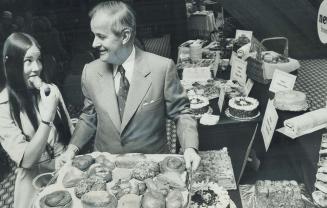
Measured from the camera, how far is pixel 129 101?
96.7 inches

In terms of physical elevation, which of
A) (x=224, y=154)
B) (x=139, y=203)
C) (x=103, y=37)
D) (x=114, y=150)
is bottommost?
(x=224, y=154)

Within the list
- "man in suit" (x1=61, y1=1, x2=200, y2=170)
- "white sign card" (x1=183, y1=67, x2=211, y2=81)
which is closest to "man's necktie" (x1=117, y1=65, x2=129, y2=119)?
"man in suit" (x1=61, y1=1, x2=200, y2=170)

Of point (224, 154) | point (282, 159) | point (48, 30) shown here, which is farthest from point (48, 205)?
point (282, 159)

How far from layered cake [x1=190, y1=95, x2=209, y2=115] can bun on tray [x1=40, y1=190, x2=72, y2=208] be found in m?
2.02

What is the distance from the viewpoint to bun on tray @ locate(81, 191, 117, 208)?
5.82ft

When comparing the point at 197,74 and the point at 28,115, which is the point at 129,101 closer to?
the point at 28,115

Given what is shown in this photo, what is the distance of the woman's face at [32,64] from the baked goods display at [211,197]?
1252 millimetres

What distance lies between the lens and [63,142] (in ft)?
8.14

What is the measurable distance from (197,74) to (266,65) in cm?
122

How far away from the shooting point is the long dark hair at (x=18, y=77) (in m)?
1.97

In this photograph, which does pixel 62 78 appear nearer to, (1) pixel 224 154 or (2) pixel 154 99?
(2) pixel 154 99

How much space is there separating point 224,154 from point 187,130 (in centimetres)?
66

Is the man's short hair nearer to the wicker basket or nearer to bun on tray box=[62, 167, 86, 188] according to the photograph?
bun on tray box=[62, 167, 86, 188]

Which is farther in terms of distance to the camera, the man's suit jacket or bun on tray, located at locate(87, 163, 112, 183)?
the man's suit jacket
